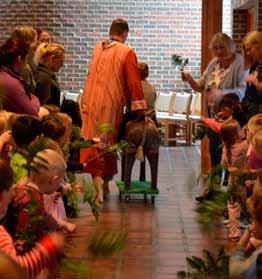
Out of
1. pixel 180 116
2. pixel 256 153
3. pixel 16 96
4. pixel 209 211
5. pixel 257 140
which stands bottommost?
pixel 180 116

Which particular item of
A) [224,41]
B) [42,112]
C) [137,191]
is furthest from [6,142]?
[137,191]

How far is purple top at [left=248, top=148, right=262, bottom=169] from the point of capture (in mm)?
6074

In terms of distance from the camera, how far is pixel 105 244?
85.8 inches

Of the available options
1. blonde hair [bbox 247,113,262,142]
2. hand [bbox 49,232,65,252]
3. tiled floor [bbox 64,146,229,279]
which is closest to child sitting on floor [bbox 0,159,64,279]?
hand [bbox 49,232,65,252]

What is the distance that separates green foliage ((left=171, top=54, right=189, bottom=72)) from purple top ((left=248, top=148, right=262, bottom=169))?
1071 cm

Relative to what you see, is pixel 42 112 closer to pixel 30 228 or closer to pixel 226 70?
pixel 226 70

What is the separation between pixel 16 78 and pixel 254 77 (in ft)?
6.69

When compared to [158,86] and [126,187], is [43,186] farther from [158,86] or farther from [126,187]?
[158,86]

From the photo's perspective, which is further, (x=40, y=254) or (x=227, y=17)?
(x=227, y=17)

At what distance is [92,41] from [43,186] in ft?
43.8

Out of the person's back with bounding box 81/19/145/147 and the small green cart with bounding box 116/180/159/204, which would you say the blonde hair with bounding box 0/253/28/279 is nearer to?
the person's back with bounding box 81/19/145/147

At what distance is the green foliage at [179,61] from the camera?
1686 cm

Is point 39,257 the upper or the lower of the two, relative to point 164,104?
upper

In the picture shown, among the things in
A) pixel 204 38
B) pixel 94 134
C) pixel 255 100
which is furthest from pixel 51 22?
pixel 255 100
